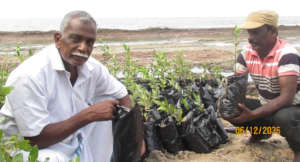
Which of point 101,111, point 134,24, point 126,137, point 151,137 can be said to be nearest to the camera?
point 101,111

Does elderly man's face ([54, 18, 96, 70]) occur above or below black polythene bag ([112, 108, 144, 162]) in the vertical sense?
above

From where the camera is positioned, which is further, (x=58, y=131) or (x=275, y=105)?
(x=275, y=105)

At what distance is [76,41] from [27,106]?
1.63ft

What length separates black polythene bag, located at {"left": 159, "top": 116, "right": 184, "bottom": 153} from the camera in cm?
268

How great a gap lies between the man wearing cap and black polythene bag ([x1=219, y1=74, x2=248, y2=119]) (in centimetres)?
6

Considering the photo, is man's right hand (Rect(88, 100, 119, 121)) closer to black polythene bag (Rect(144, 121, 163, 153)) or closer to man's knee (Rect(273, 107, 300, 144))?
black polythene bag (Rect(144, 121, 163, 153))

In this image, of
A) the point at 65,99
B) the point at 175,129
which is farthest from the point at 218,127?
the point at 65,99

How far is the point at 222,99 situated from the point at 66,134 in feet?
4.35

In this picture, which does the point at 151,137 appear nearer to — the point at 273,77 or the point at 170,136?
the point at 170,136

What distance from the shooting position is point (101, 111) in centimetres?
183

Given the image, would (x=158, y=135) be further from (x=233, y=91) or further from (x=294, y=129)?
(x=294, y=129)

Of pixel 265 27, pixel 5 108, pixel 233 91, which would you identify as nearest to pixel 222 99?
pixel 233 91

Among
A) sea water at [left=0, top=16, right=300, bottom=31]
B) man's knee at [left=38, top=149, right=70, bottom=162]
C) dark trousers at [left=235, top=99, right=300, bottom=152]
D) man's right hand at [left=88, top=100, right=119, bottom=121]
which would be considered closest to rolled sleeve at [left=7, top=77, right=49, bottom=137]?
man's knee at [left=38, top=149, right=70, bottom=162]

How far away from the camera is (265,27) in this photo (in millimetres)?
2424
